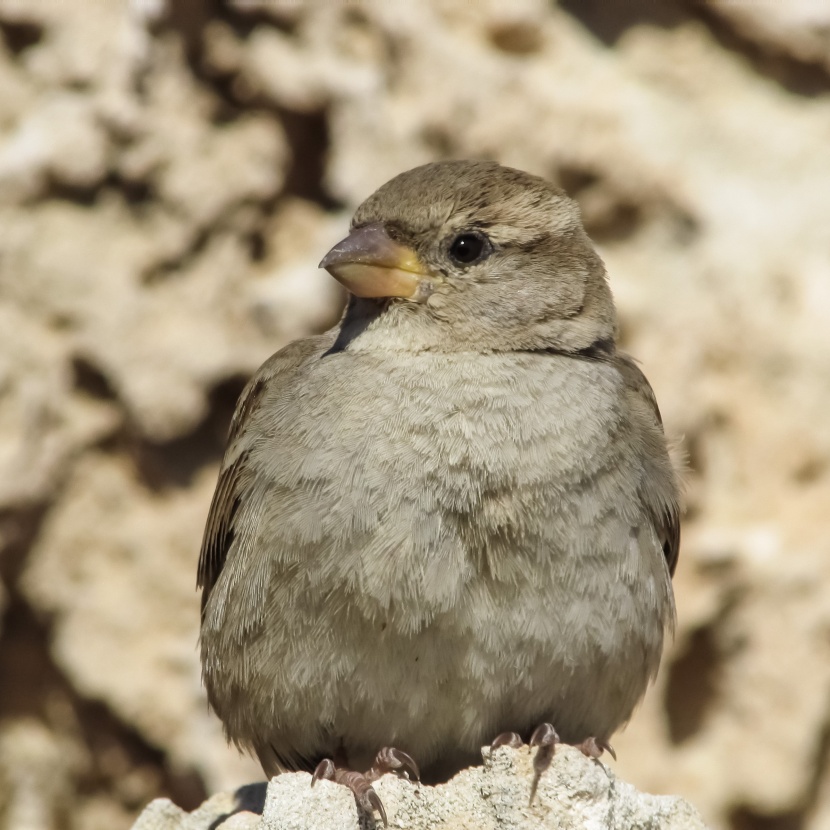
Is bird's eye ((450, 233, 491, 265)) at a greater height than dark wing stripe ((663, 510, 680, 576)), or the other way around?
bird's eye ((450, 233, 491, 265))

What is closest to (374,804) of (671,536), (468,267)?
(671,536)

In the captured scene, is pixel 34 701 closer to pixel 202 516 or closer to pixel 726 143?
pixel 202 516

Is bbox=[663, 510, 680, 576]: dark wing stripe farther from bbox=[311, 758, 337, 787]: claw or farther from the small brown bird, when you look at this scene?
bbox=[311, 758, 337, 787]: claw

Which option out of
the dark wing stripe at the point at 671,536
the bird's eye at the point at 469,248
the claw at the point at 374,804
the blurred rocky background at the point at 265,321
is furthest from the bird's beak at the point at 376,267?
the blurred rocky background at the point at 265,321

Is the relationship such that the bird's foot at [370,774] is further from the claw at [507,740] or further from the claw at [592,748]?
the claw at [592,748]

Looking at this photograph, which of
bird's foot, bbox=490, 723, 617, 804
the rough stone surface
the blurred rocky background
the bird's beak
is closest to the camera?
the rough stone surface

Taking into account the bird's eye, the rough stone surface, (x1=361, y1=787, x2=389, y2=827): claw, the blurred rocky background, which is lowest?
the blurred rocky background

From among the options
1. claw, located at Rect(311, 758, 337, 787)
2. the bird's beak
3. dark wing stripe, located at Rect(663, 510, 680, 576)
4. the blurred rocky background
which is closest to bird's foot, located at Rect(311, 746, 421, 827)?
claw, located at Rect(311, 758, 337, 787)
